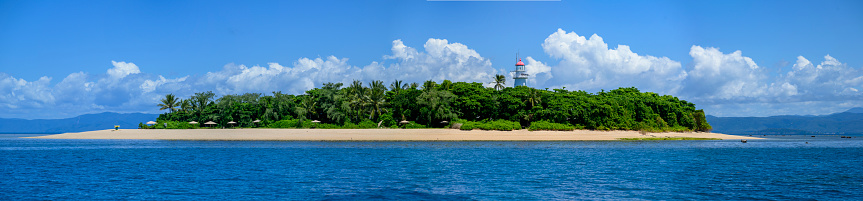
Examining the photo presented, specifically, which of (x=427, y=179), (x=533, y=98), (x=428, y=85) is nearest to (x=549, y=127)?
(x=533, y=98)

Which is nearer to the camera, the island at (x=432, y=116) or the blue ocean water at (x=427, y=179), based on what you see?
the blue ocean water at (x=427, y=179)

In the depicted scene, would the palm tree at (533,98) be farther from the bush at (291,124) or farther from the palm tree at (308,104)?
the palm tree at (308,104)

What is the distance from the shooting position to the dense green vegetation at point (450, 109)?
70438mm

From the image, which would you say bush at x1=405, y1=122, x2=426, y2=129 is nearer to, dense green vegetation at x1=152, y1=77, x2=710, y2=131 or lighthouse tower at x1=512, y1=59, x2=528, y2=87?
dense green vegetation at x1=152, y1=77, x2=710, y2=131

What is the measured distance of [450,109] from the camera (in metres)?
72.7

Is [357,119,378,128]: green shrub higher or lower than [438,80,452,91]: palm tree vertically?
lower

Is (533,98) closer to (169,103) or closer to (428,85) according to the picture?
(428,85)

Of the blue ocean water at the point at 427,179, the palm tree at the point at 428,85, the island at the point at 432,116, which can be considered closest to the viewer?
the blue ocean water at the point at 427,179

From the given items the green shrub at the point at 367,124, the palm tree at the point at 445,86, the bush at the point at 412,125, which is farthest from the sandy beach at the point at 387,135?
the palm tree at the point at 445,86

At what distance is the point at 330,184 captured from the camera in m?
21.5

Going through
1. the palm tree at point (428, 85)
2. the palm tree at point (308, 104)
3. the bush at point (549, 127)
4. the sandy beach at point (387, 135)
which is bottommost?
the sandy beach at point (387, 135)

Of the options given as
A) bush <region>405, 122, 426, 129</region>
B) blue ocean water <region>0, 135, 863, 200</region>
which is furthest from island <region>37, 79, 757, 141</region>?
blue ocean water <region>0, 135, 863, 200</region>

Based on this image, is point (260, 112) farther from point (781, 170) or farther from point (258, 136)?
point (781, 170)

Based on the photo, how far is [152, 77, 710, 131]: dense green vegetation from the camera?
7044 centimetres
